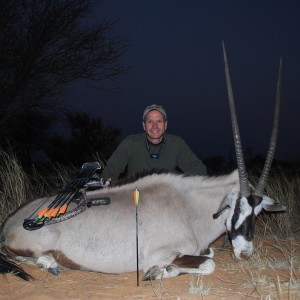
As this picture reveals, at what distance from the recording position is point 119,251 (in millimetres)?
3455

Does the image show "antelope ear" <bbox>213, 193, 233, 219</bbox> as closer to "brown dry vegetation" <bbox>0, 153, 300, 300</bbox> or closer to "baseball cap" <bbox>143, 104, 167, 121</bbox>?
"brown dry vegetation" <bbox>0, 153, 300, 300</bbox>

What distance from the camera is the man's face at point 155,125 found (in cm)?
471

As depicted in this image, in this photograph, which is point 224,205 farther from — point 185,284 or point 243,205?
point 185,284

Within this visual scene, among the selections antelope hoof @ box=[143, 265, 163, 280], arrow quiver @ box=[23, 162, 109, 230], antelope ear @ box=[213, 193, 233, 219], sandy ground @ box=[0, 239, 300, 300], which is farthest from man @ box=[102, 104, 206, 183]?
antelope hoof @ box=[143, 265, 163, 280]

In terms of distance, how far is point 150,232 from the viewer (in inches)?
137

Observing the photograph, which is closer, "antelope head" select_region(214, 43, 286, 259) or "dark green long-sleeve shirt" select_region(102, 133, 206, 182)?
"antelope head" select_region(214, 43, 286, 259)

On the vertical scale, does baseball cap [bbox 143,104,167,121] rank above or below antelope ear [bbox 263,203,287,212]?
above

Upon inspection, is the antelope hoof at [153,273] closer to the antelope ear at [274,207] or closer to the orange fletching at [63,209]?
the orange fletching at [63,209]

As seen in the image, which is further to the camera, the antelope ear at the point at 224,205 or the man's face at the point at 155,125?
the man's face at the point at 155,125

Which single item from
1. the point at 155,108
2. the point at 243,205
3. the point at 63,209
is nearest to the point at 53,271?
the point at 63,209

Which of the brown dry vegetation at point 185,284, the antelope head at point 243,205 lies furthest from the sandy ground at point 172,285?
the antelope head at point 243,205

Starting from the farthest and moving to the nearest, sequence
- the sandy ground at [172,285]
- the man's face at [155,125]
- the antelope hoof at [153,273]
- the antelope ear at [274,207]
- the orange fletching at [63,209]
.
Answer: the man's face at [155,125]
the antelope ear at [274,207]
the orange fletching at [63,209]
the antelope hoof at [153,273]
the sandy ground at [172,285]

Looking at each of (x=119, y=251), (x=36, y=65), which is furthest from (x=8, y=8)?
(x=119, y=251)

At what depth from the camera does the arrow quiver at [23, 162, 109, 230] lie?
3.38m
